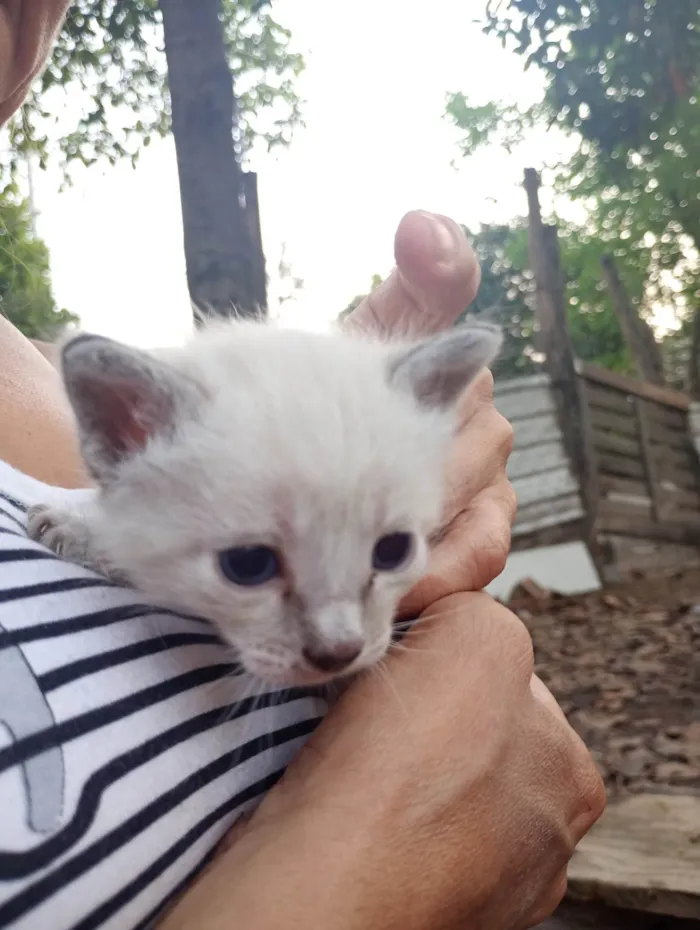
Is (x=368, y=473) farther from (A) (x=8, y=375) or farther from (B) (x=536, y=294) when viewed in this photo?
(B) (x=536, y=294)

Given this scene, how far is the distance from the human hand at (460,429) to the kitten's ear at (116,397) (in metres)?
0.34

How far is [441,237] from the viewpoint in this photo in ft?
3.56

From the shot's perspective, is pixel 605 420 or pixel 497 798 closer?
pixel 497 798

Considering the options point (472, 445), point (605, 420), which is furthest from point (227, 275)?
point (605, 420)

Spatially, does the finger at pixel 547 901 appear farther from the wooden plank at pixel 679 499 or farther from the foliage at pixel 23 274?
the wooden plank at pixel 679 499

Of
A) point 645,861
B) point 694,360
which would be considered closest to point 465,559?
point 645,861

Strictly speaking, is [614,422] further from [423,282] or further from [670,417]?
[423,282]

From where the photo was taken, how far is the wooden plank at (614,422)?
4.72 metres

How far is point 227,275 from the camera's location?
184 centimetres

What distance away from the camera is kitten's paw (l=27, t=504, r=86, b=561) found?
90cm

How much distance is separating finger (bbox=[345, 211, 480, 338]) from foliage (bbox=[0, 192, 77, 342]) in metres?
0.54

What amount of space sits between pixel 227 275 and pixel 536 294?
2.80 m

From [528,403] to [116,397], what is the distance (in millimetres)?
3838

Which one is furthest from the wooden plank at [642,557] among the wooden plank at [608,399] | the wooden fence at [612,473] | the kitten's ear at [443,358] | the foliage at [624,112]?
the kitten's ear at [443,358]
